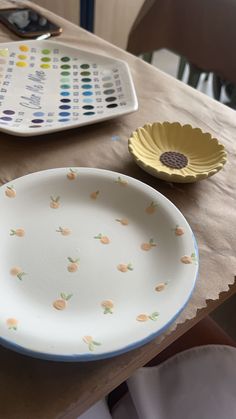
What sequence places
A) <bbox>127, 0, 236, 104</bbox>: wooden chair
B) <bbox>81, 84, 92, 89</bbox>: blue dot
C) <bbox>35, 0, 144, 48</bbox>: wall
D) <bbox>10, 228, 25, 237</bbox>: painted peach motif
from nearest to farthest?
<bbox>10, 228, 25, 237</bbox>: painted peach motif → <bbox>81, 84, 92, 89</bbox>: blue dot → <bbox>127, 0, 236, 104</bbox>: wooden chair → <bbox>35, 0, 144, 48</bbox>: wall

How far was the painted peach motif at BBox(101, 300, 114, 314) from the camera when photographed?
1.41ft

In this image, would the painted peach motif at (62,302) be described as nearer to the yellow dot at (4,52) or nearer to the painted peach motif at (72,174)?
the painted peach motif at (72,174)

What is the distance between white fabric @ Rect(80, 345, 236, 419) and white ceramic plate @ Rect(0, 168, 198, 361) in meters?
0.23

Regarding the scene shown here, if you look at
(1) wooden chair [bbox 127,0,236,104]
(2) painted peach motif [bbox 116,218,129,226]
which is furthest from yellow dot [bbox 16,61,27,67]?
(1) wooden chair [bbox 127,0,236,104]

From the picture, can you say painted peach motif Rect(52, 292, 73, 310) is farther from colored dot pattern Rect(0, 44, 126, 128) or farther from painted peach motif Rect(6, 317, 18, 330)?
colored dot pattern Rect(0, 44, 126, 128)

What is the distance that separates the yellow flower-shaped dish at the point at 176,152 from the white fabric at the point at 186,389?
0.94ft

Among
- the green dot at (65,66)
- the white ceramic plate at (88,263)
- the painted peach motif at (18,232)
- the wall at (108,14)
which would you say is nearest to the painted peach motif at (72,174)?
the white ceramic plate at (88,263)

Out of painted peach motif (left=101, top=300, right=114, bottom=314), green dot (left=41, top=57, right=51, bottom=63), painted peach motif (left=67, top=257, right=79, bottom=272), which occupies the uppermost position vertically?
green dot (left=41, top=57, right=51, bottom=63)

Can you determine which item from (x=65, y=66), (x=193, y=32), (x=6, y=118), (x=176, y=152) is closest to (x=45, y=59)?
(x=65, y=66)

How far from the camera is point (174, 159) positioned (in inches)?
25.1

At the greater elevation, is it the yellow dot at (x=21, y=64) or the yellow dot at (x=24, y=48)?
the yellow dot at (x=24, y=48)

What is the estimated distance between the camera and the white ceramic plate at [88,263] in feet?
1.30

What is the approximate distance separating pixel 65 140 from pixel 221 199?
0.25m

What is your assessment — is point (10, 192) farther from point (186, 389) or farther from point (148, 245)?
point (186, 389)
